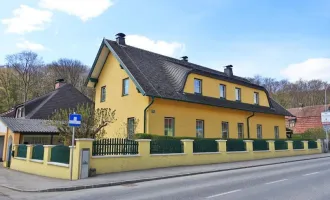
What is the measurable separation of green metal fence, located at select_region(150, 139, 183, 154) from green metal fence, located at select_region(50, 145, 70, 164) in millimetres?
4238

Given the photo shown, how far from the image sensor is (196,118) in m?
20.3

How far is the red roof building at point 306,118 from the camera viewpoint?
173 ft

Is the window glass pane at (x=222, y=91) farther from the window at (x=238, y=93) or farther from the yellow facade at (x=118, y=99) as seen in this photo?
the yellow facade at (x=118, y=99)

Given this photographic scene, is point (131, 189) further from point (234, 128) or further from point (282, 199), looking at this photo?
point (234, 128)

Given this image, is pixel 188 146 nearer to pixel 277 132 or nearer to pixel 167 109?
pixel 167 109

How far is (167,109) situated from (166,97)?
1.08 m

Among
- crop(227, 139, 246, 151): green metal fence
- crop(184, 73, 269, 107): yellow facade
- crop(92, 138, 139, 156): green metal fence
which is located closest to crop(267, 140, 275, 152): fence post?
crop(227, 139, 246, 151): green metal fence

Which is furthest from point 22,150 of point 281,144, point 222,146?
point 281,144

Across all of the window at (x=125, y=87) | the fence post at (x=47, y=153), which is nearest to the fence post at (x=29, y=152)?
the fence post at (x=47, y=153)

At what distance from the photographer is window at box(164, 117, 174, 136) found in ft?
61.0

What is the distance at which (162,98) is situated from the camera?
17.8 meters

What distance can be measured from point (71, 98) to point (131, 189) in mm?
26052

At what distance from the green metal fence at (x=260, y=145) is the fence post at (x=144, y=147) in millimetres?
10026

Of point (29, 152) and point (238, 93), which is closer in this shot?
point (29, 152)
